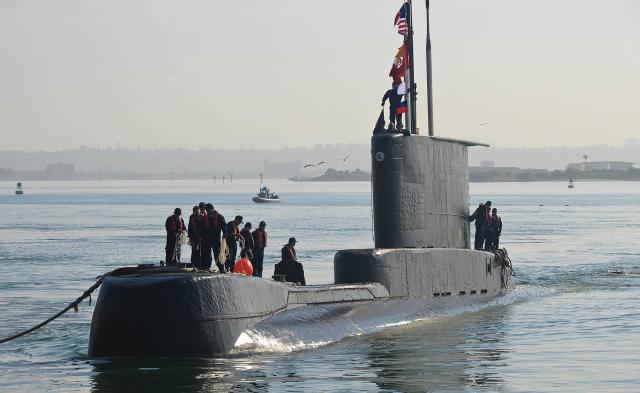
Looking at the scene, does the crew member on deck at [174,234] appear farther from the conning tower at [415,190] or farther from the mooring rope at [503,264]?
the mooring rope at [503,264]

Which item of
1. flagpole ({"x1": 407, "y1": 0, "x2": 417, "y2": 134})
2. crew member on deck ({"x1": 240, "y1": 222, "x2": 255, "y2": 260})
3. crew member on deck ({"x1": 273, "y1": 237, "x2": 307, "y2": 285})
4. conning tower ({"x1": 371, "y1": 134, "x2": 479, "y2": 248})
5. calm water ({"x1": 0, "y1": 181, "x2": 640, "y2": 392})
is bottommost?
calm water ({"x1": 0, "y1": 181, "x2": 640, "y2": 392})

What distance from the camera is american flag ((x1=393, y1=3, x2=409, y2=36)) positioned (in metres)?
21.0

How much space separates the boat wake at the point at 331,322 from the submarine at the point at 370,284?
25mm

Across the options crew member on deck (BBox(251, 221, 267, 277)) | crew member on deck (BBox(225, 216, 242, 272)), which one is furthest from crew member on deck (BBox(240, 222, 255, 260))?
crew member on deck (BBox(251, 221, 267, 277))

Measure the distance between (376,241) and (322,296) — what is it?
267 centimetres

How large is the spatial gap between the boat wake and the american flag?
522cm

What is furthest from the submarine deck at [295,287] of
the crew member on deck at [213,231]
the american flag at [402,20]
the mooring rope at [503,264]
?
the mooring rope at [503,264]

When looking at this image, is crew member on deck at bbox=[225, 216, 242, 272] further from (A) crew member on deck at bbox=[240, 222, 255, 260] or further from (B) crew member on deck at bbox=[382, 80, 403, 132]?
(B) crew member on deck at bbox=[382, 80, 403, 132]

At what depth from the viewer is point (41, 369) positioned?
15.1 meters

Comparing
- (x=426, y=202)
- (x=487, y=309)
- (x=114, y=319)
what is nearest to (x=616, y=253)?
(x=487, y=309)

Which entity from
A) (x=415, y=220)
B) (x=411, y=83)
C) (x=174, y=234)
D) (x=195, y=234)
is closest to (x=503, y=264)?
(x=415, y=220)

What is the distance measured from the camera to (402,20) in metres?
21.0

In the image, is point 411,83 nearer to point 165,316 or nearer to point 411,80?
point 411,80

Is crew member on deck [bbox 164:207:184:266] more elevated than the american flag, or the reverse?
the american flag
